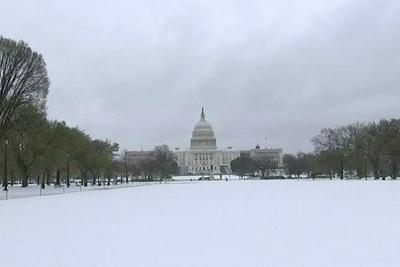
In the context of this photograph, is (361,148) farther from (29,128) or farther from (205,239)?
(205,239)

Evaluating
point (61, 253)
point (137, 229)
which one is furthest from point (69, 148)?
point (61, 253)

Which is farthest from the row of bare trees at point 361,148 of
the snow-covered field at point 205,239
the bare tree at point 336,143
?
the snow-covered field at point 205,239

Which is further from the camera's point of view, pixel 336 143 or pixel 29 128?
pixel 336 143

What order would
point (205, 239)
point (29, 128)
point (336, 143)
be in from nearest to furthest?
Result: point (205, 239), point (29, 128), point (336, 143)

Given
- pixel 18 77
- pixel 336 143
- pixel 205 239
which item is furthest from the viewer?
pixel 336 143

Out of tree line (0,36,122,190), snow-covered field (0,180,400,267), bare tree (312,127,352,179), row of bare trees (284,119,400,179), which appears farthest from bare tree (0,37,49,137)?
bare tree (312,127,352,179)

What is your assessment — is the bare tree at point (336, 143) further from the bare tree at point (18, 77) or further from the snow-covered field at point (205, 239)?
the snow-covered field at point (205, 239)

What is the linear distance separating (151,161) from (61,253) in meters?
149

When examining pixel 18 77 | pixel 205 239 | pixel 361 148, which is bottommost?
pixel 205 239

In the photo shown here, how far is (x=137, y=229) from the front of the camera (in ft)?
65.1

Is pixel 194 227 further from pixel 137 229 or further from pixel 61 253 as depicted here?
pixel 61 253

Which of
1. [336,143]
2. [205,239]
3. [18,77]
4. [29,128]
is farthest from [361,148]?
[205,239]

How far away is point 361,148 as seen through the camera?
104 meters

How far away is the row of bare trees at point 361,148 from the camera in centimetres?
9944
